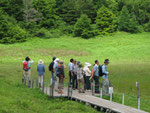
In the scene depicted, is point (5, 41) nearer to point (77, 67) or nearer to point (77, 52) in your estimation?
point (77, 52)

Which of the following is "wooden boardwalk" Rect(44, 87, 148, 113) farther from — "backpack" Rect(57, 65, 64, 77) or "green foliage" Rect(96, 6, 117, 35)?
"green foliage" Rect(96, 6, 117, 35)

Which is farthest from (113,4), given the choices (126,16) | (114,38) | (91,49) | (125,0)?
(91,49)

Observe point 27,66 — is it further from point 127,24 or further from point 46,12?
point 46,12

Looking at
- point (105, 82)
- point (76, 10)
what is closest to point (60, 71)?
point (105, 82)

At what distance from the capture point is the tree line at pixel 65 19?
58.5 m

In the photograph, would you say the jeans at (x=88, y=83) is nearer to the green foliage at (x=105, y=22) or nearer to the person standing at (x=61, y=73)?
the person standing at (x=61, y=73)

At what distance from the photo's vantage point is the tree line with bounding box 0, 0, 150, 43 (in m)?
58.5

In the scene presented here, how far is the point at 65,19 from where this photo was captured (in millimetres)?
72938

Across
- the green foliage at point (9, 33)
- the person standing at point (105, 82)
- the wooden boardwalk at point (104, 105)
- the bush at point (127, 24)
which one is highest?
the bush at point (127, 24)

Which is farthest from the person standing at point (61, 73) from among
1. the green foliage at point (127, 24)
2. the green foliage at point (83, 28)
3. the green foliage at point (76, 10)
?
the green foliage at point (76, 10)

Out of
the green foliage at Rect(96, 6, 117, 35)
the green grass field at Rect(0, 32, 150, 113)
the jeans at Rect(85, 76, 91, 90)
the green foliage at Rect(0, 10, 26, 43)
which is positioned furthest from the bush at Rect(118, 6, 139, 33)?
the jeans at Rect(85, 76, 91, 90)

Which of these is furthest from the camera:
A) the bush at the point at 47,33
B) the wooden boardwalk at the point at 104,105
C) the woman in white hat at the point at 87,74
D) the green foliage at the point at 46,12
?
the green foliage at the point at 46,12

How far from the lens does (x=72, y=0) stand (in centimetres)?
7519

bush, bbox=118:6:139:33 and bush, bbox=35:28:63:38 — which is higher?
bush, bbox=118:6:139:33
